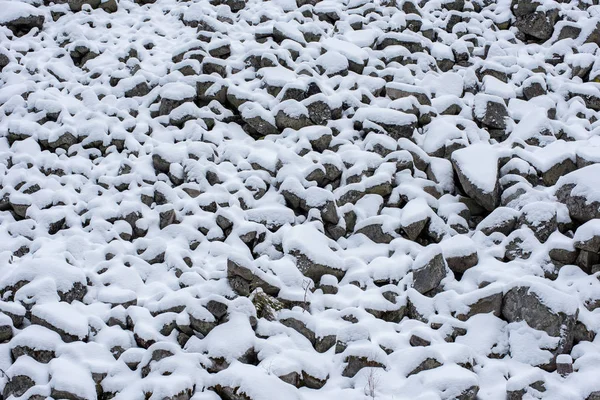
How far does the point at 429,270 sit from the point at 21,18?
27.0 feet

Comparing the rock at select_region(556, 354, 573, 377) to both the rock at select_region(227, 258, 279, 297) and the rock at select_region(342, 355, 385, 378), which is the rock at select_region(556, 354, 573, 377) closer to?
the rock at select_region(342, 355, 385, 378)

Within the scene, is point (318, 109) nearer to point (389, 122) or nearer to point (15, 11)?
point (389, 122)

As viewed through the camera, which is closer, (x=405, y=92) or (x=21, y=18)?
(x=405, y=92)

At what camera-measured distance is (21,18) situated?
9758mm

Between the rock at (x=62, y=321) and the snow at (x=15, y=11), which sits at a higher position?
the snow at (x=15, y=11)

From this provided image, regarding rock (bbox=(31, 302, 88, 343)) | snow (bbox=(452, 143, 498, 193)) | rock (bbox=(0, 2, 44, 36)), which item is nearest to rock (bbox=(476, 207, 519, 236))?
snow (bbox=(452, 143, 498, 193))

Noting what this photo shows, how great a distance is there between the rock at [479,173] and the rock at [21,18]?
7.51 meters

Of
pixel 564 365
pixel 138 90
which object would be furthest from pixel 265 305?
pixel 138 90

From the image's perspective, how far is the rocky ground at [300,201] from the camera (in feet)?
16.3

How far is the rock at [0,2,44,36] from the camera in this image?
9719 mm

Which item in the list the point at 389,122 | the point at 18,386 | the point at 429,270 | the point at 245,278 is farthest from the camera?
the point at 389,122

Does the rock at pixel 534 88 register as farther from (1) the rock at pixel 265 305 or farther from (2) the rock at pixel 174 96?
(1) the rock at pixel 265 305

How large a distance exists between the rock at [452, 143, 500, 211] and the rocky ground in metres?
0.05

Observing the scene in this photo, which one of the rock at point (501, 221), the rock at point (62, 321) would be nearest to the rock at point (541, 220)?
the rock at point (501, 221)
